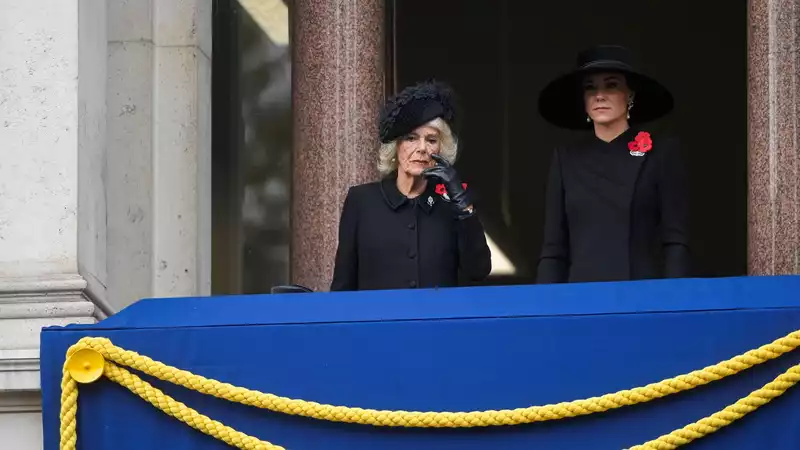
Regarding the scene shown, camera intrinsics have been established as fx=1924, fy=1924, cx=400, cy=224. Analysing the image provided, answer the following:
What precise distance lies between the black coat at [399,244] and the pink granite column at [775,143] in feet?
6.51

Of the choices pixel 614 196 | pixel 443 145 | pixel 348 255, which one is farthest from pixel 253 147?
pixel 614 196

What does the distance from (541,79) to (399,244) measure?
26.8 feet

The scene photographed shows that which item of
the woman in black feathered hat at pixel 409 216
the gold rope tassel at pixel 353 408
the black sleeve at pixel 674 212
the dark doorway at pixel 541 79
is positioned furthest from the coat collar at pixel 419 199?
the dark doorway at pixel 541 79

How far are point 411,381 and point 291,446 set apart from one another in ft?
1.75

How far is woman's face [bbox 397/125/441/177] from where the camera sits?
8.38 metres

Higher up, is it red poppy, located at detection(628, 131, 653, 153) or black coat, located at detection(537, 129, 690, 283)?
red poppy, located at detection(628, 131, 653, 153)

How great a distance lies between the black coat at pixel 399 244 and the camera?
27.9 ft

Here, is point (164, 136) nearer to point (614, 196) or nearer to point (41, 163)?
point (41, 163)

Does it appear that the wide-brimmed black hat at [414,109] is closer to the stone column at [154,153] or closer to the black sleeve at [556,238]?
the black sleeve at [556,238]

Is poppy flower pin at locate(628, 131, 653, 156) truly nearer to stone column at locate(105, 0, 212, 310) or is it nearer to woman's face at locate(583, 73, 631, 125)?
woman's face at locate(583, 73, 631, 125)

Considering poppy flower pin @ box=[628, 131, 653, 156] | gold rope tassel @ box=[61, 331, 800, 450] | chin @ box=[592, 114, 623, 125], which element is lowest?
gold rope tassel @ box=[61, 331, 800, 450]

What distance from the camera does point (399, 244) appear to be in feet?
27.9

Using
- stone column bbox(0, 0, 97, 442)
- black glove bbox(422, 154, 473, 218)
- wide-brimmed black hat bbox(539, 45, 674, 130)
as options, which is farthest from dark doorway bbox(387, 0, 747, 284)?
black glove bbox(422, 154, 473, 218)

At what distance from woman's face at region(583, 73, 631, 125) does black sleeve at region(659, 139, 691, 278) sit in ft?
0.87
